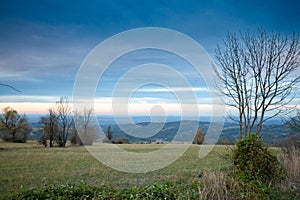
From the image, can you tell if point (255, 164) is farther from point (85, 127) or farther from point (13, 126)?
point (13, 126)

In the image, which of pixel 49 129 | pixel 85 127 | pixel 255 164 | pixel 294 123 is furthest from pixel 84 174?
pixel 49 129

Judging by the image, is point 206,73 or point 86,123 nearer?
point 206,73

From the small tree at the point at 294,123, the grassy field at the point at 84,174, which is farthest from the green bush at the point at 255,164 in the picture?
the small tree at the point at 294,123

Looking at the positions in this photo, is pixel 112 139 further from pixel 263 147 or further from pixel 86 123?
pixel 263 147

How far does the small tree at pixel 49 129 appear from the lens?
130 ft

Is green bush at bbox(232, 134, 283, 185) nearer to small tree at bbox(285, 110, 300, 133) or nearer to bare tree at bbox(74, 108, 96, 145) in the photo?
small tree at bbox(285, 110, 300, 133)

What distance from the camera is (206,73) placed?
11.9 metres

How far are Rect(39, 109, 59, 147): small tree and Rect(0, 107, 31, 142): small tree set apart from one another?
450cm

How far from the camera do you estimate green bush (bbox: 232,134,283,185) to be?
292 inches

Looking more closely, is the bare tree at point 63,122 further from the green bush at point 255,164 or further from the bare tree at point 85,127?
the green bush at point 255,164

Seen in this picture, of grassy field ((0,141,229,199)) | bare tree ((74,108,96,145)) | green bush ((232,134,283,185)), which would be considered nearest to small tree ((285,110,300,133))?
grassy field ((0,141,229,199))

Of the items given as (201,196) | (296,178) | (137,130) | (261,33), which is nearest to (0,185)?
(201,196)

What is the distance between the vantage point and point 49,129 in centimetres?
4025

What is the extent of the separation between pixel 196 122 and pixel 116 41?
22.4ft
